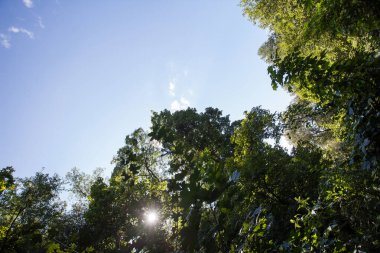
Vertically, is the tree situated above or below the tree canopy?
above

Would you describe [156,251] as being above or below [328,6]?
below

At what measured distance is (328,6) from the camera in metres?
4.82

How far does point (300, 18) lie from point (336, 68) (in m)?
9.71

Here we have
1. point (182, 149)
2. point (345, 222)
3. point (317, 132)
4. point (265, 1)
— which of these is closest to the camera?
point (182, 149)

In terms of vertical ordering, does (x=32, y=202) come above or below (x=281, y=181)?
above

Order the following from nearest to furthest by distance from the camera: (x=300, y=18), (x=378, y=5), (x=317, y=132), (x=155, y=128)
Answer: (x=155, y=128) → (x=378, y=5) → (x=300, y=18) → (x=317, y=132)

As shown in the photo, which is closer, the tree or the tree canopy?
the tree canopy

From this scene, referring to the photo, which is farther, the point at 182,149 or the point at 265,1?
→ the point at 265,1

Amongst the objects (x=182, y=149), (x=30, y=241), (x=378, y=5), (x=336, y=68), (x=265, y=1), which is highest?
(x=265, y=1)

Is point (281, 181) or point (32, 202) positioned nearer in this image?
point (281, 181)

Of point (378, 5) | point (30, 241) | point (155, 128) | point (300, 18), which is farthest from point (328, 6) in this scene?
point (300, 18)

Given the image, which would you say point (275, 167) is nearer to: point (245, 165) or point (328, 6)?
point (245, 165)

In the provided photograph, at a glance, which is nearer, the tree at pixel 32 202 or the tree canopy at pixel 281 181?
the tree canopy at pixel 281 181

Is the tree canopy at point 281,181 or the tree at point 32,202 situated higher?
the tree at point 32,202
